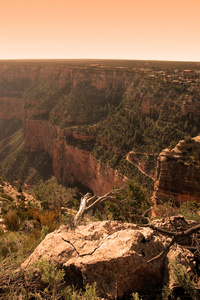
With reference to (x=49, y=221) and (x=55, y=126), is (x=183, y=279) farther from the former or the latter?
(x=55, y=126)

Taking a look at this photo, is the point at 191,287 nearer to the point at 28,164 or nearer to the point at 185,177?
the point at 185,177

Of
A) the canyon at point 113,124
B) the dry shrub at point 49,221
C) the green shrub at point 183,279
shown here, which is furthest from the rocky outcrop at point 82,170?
the green shrub at point 183,279

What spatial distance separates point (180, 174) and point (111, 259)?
1410 cm

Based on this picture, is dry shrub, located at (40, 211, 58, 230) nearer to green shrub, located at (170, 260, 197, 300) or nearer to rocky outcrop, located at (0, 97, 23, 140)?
green shrub, located at (170, 260, 197, 300)

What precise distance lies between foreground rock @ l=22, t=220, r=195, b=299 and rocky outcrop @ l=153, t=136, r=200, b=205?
1302cm

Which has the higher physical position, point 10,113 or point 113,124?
point 113,124

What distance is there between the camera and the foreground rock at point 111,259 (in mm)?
3594

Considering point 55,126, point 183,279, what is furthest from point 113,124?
point 183,279

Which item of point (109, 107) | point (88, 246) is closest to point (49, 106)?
point (109, 107)

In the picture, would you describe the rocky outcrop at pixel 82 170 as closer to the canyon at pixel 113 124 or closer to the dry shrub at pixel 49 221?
the canyon at pixel 113 124

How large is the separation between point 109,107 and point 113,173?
18.2 metres

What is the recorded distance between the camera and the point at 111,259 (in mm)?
3602

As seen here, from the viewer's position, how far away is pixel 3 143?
72438 millimetres

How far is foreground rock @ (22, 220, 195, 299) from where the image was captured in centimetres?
359
